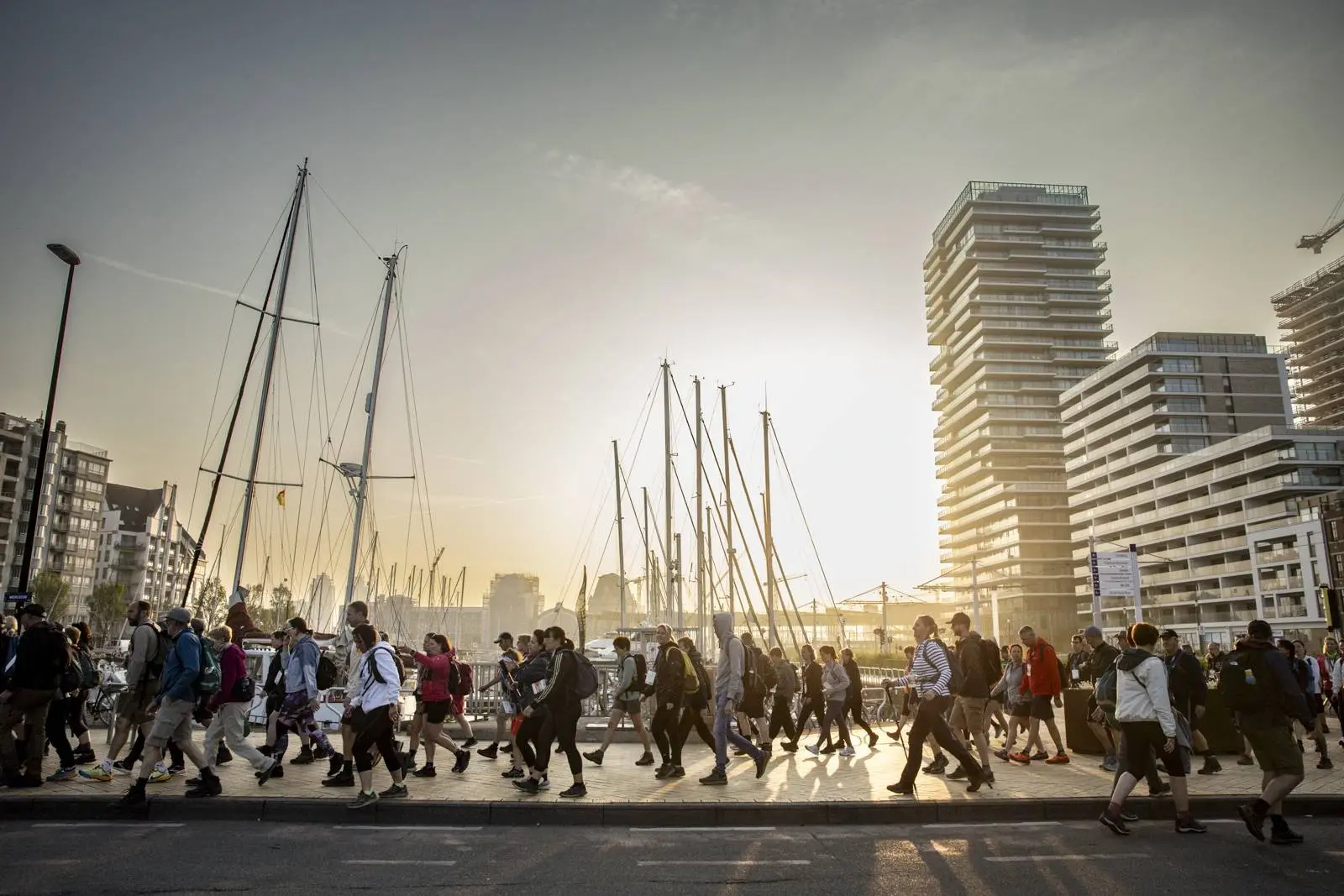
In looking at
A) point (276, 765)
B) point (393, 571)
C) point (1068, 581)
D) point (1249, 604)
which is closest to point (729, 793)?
point (276, 765)

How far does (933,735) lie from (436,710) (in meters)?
6.25

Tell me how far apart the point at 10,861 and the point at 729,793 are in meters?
6.75

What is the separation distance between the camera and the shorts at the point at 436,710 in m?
11.6

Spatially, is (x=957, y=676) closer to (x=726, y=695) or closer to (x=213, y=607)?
(x=726, y=695)

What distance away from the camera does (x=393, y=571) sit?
88688 millimetres

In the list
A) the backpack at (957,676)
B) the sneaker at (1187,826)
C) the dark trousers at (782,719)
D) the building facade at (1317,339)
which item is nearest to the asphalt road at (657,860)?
the sneaker at (1187,826)

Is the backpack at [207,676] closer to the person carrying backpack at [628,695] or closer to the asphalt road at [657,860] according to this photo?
the asphalt road at [657,860]

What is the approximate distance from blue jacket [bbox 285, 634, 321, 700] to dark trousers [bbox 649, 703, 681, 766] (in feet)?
14.4

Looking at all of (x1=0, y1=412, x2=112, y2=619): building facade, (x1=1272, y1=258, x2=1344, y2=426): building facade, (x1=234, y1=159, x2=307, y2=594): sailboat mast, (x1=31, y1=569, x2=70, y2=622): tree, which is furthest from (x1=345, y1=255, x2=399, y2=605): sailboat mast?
(x1=1272, y1=258, x2=1344, y2=426): building facade

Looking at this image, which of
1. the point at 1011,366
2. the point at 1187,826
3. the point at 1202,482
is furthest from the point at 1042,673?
the point at 1011,366

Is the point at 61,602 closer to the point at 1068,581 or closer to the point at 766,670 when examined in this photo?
the point at 766,670

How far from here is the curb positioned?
8.92 metres

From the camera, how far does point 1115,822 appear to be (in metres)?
8.34

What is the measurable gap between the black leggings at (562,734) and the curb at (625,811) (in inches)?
23.7
